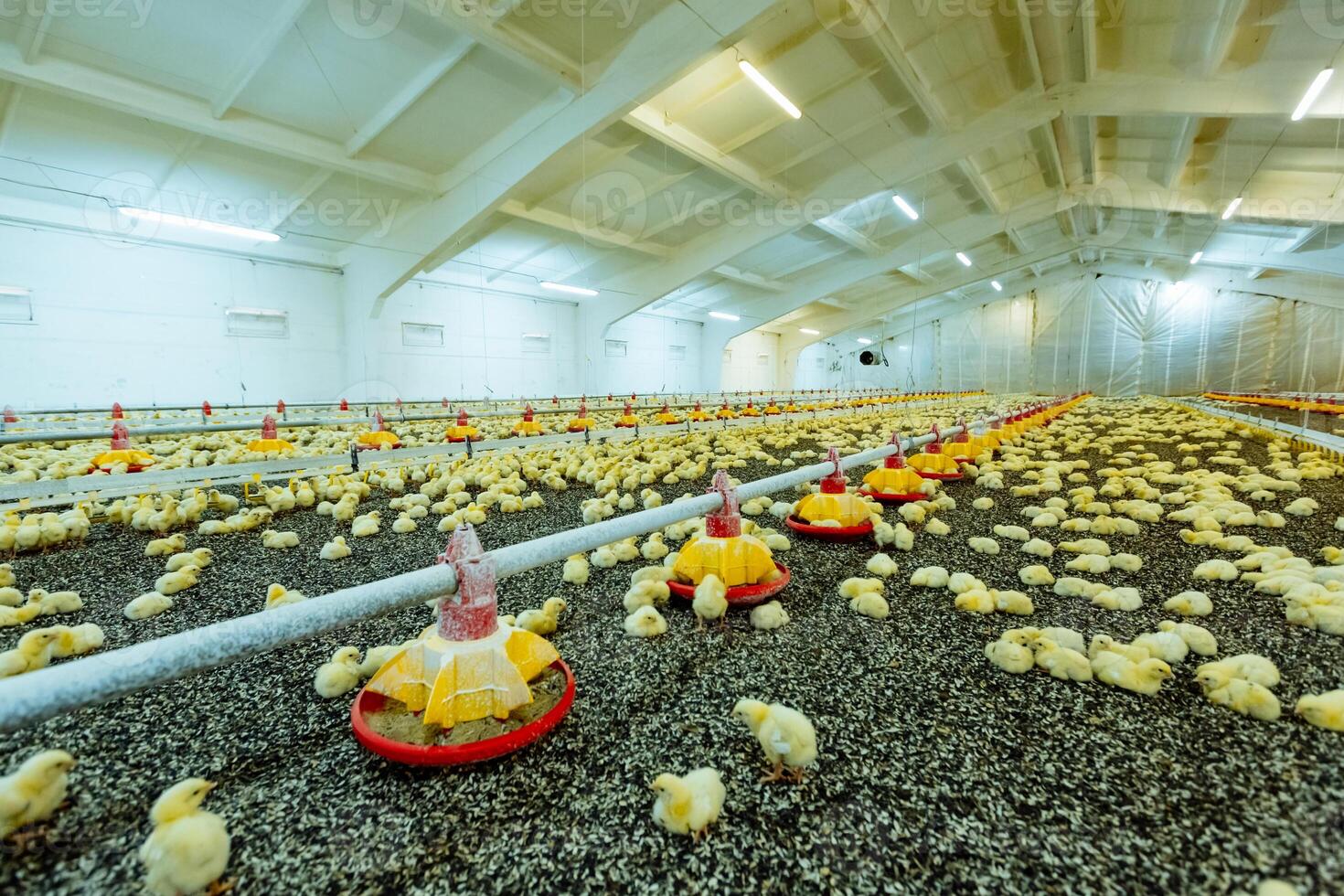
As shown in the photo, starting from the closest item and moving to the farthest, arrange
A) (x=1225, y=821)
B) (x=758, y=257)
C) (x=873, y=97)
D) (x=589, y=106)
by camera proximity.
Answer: (x=1225, y=821), (x=589, y=106), (x=873, y=97), (x=758, y=257)

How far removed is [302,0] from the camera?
430 cm

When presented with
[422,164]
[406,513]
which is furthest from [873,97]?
[406,513]

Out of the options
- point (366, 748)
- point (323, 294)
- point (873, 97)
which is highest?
point (873, 97)

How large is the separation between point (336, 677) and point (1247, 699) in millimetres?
1731

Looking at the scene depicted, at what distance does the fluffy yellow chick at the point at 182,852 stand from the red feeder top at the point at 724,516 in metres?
1.14

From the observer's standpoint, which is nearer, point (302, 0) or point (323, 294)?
point (302, 0)

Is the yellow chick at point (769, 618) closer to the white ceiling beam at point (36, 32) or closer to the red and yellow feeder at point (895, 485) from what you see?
the red and yellow feeder at point (895, 485)

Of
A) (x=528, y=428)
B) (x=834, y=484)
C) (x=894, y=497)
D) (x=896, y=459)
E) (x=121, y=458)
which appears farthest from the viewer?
(x=528, y=428)

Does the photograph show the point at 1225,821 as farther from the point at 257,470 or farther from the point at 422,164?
the point at 422,164

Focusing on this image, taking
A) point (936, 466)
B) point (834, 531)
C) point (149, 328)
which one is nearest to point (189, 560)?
point (834, 531)

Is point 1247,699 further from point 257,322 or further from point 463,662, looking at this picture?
point 257,322

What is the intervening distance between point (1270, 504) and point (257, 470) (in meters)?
5.21

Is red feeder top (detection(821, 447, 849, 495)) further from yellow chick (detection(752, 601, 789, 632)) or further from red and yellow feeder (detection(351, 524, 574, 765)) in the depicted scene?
red and yellow feeder (detection(351, 524, 574, 765))

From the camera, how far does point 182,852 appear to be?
646 mm
